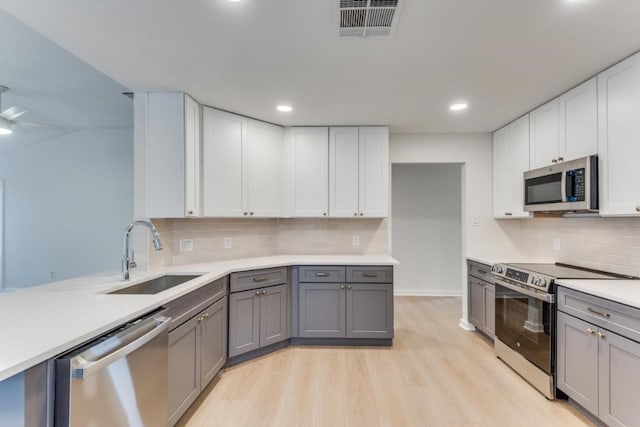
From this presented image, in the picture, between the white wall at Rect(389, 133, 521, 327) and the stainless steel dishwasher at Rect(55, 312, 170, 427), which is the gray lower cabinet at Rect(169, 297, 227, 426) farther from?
the white wall at Rect(389, 133, 521, 327)

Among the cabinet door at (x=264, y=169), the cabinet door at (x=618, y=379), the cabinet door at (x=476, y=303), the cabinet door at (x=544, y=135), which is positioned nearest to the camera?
the cabinet door at (x=618, y=379)

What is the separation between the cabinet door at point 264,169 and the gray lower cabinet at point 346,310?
96 centimetres

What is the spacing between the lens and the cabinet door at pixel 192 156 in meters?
2.60

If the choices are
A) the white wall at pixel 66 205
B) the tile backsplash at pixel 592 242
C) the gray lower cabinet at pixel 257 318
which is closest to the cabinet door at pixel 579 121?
the tile backsplash at pixel 592 242

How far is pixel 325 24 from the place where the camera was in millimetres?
1651

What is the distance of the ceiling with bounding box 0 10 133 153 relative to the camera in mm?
2338

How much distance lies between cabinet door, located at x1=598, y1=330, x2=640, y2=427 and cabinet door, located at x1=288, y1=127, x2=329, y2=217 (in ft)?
8.25

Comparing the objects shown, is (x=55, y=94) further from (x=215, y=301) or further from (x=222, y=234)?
(x=215, y=301)

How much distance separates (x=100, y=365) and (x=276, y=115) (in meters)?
2.58

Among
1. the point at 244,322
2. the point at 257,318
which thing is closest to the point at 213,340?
the point at 244,322

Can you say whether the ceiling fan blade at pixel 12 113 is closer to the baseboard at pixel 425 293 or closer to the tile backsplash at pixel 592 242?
the baseboard at pixel 425 293

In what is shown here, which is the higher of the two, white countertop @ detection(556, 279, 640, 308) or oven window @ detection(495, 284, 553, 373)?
white countertop @ detection(556, 279, 640, 308)

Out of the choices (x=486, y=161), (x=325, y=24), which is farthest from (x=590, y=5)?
(x=486, y=161)

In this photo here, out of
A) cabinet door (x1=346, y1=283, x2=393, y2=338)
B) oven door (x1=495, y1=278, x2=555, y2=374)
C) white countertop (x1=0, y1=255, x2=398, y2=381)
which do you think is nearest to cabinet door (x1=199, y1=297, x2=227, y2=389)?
white countertop (x1=0, y1=255, x2=398, y2=381)
